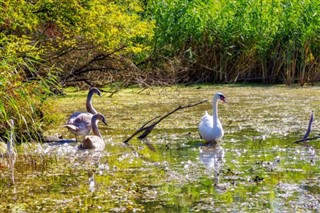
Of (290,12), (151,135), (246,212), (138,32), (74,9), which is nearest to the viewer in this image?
(246,212)

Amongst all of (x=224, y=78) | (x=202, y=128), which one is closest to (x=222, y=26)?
(x=224, y=78)

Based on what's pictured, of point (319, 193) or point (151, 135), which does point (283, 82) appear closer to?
point (151, 135)

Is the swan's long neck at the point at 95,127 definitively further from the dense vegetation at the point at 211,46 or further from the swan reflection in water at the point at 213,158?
the dense vegetation at the point at 211,46

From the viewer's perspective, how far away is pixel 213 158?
878 centimetres

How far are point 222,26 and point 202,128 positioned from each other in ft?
28.8

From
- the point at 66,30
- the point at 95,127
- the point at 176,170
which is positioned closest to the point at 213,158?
the point at 176,170

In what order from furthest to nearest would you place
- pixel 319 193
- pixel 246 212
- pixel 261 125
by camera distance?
pixel 261 125 < pixel 319 193 < pixel 246 212

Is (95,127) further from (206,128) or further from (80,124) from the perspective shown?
(206,128)

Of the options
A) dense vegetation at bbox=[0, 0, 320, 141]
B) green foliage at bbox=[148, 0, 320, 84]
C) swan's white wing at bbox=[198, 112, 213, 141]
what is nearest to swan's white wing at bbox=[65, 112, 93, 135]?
swan's white wing at bbox=[198, 112, 213, 141]

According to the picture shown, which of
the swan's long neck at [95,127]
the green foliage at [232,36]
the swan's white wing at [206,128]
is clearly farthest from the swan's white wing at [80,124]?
the green foliage at [232,36]

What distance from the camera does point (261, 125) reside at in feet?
37.6

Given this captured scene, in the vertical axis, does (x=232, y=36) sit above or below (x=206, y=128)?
above

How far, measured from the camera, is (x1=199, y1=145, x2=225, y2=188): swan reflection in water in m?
7.87

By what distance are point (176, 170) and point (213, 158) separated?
0.91 meters
